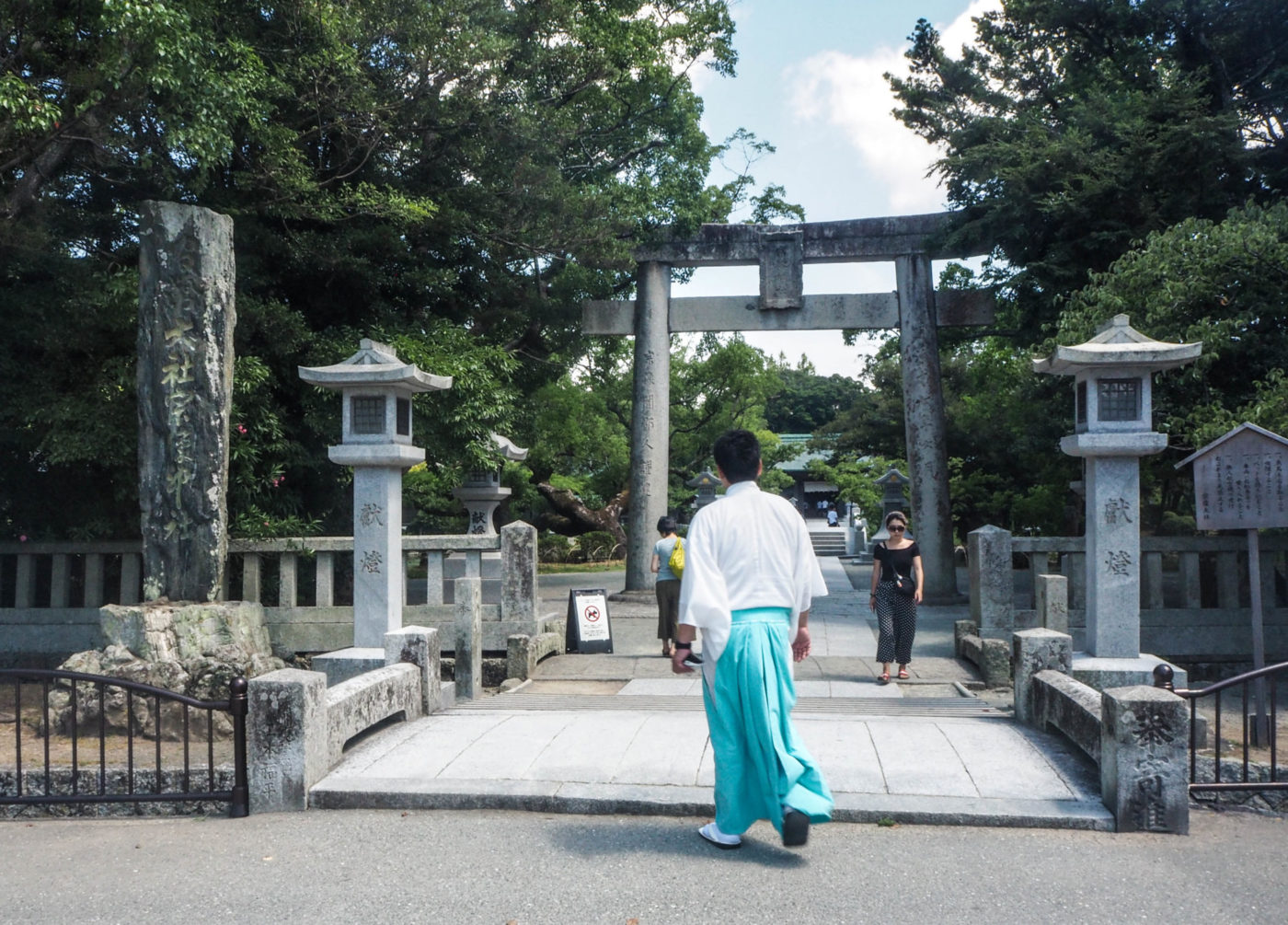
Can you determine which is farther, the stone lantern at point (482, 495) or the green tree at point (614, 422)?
the green tree at point (614, 422)

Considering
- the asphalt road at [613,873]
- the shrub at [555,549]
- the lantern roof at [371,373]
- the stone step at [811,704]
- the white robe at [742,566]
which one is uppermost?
the lantern roof at [371,373]

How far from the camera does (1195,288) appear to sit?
31.3 feet

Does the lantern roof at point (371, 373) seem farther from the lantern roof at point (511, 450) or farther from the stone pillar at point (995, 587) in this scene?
the lantern roof at point (511, 450)

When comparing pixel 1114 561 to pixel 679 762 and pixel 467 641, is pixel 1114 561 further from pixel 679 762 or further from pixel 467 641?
pixel 467 641

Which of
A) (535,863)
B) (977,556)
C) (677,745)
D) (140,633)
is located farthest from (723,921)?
(977,556)

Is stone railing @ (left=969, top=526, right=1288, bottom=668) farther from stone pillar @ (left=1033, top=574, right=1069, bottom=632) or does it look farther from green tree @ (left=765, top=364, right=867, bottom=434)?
green tree @ (left=765, top=364, right=867, bottom=434)

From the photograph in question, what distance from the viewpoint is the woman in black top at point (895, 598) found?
9.22 m

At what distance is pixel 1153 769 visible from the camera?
478 cm

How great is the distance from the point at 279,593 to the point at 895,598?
21.5 ft

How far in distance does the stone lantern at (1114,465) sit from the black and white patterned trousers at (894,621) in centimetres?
160

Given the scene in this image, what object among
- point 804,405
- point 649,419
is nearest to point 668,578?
point 649,419

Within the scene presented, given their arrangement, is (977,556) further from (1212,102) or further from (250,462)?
(250,462)

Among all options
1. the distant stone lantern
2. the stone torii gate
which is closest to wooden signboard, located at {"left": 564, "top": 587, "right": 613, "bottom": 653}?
the distant stone lantern

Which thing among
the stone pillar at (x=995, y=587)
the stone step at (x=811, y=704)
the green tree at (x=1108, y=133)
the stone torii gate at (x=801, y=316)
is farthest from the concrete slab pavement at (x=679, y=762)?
the stone torii gate at (x=801, y=316)
